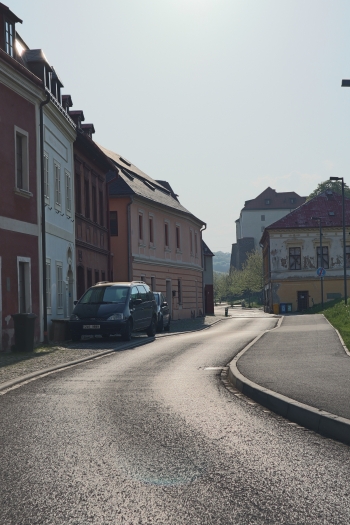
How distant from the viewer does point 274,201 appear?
158875mm

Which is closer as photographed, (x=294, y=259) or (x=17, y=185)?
(x=17, y=185)

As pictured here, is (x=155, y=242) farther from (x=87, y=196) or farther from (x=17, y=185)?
(x=17, y=185)

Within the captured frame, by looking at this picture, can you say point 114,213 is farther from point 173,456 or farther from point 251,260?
point 251,260

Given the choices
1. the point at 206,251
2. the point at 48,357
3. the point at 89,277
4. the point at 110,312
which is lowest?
the point at 48,357

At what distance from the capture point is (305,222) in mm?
76250

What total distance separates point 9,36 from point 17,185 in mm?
4267

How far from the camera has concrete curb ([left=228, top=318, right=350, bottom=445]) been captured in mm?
7788

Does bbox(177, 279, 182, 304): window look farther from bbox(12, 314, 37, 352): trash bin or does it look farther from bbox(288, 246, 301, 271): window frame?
bbox(12, 314, 37, 352): trash bin

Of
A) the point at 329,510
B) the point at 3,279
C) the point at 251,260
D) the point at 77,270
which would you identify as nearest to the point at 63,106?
the point at 77,270

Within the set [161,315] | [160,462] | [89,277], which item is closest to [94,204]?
[89,277]

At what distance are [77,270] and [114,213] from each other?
12792 mm

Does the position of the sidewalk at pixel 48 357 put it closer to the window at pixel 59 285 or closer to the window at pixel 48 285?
the window at pixel 48 285

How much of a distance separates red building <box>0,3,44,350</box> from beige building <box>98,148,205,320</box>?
802 inches

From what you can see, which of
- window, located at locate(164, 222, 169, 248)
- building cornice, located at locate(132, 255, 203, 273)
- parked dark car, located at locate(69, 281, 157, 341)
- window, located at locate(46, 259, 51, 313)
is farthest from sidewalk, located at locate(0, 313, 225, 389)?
window, located at locate(164, 222, 169, 248)
